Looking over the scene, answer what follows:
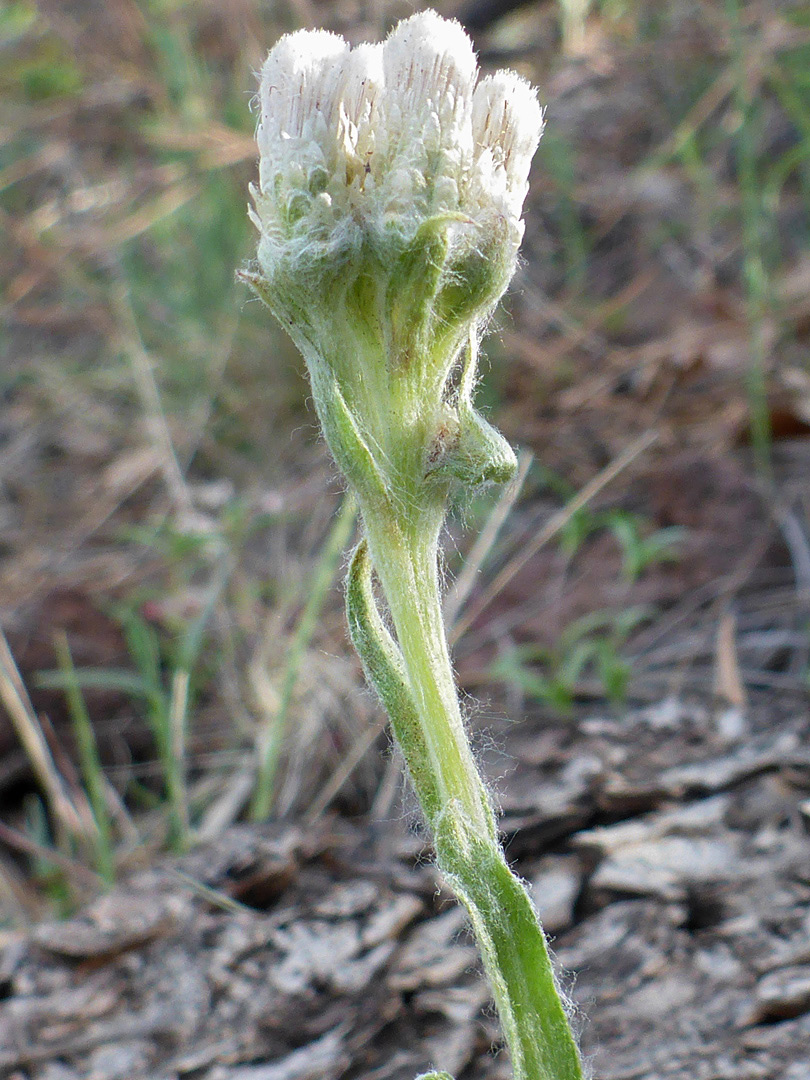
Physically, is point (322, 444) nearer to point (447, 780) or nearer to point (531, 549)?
point (531, 549)

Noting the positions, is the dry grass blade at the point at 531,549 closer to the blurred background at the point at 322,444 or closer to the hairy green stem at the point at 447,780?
the blurred background at the point at 322,444

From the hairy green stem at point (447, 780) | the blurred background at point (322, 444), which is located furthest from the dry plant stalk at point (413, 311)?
the blurred background at point (322, 444)

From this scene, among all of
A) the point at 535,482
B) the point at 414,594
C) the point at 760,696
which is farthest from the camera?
the point at 535,482

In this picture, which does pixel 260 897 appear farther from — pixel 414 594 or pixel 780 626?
pixel 780 626

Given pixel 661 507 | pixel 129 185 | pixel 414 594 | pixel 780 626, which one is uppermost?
pixel 129 185

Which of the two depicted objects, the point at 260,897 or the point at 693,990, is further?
the point at 260,897

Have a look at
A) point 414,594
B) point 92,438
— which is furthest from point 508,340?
point 414,594

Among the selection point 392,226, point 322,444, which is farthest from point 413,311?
point 322,444
